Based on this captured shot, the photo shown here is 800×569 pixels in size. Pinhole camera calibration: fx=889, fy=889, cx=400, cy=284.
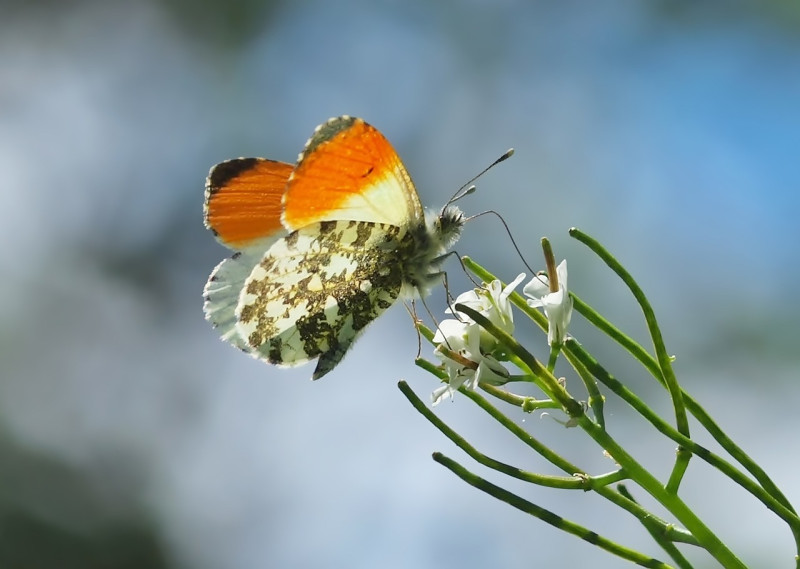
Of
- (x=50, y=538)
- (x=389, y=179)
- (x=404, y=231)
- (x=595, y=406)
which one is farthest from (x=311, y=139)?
(x=50, y=538)

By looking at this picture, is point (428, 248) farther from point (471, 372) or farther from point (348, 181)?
point (471, 372)

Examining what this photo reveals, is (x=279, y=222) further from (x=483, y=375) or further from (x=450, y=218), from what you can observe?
(x=483, y=375)

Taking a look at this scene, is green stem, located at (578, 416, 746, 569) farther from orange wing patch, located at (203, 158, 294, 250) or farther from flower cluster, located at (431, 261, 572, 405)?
orange wing patch, located at (203, 158, 294, 250)

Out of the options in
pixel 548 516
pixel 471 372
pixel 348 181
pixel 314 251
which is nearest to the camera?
pixel 548 516

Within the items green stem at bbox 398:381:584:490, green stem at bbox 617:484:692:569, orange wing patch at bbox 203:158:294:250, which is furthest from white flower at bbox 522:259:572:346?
orange wing patch at bbox 203:158:294:250

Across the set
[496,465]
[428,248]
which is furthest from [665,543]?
[428,248]

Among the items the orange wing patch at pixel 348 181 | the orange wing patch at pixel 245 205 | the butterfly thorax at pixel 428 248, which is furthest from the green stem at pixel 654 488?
the orange wing patch at pixel 245 205
